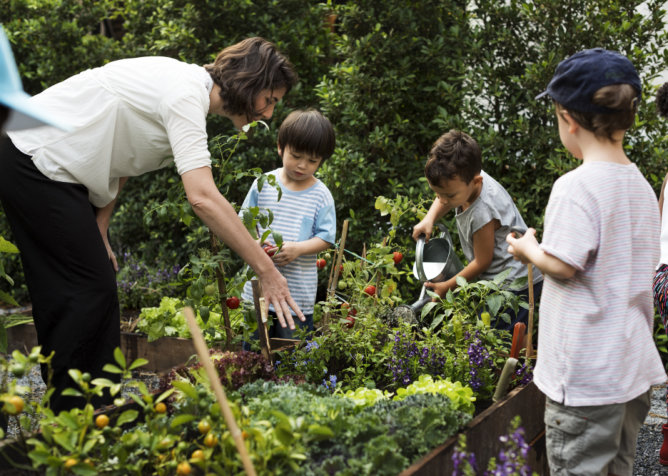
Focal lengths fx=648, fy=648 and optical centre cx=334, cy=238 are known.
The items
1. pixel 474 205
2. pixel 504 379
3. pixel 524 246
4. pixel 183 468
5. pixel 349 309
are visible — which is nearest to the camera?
pixel 183 468

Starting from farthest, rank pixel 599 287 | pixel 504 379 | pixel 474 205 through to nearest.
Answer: pixel 474 205, pixel 504 379, pixel 599 287

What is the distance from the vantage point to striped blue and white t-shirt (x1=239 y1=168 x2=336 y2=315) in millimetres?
3086

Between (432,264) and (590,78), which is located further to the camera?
(432,264)

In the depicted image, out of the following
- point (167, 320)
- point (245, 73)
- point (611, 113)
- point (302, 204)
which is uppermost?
point (245, 73)

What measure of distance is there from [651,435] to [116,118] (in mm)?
2707

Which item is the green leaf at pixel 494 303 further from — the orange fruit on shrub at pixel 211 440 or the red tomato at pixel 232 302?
the orange fruit on shrub at pixel 211 440

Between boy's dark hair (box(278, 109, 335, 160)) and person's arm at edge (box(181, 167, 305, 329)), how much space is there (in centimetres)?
92

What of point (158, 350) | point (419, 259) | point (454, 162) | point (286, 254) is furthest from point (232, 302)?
point (158, 350)

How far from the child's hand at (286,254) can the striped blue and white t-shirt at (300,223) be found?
17 cm

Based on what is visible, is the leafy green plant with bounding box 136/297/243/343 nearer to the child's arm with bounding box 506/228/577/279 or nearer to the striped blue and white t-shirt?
the striped blue and white t-shirt

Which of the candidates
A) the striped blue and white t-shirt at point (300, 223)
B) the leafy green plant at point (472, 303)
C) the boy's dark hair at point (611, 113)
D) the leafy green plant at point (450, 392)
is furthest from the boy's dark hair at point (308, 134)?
the boy's dark hair at point (611, 113)

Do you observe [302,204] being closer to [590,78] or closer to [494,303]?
[494,303]

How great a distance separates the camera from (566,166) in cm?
353

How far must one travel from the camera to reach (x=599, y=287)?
65.1 inches
